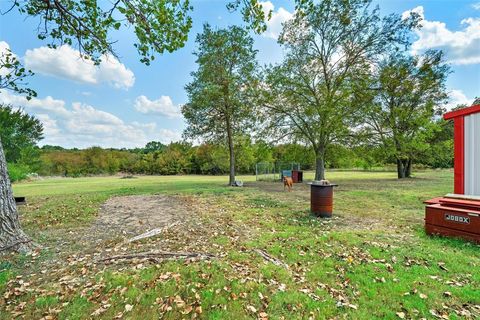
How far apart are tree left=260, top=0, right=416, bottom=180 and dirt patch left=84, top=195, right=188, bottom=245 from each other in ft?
31.7

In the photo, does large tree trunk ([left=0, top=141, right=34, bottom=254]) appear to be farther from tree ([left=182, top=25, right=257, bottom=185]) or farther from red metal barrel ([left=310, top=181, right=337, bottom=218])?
tree ([left=182, top=25, right=257, bottom=185])

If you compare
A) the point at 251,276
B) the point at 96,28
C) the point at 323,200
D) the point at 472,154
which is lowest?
the point at 251,276

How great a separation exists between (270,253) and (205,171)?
4228cm

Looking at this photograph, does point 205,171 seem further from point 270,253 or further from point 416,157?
point 270,253

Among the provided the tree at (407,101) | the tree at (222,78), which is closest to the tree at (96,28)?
the tree at (222,78)

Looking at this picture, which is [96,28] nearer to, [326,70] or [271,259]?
[271,259]

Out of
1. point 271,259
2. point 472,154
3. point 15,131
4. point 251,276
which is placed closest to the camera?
point 251,276

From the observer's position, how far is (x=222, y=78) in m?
15.3

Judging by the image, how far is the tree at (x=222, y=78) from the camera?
15.0 meters

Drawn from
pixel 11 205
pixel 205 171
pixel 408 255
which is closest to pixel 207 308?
pixel 408 255

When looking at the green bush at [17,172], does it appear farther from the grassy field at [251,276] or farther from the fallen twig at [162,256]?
the fallen twig at [162,256]

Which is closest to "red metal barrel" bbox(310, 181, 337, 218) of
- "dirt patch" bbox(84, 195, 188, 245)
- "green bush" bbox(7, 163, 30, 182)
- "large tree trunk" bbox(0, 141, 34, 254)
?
"dirt patch" bbox(84, 195, 188, 245)

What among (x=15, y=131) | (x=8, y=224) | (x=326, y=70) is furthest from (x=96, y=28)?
(x=15, y=131)

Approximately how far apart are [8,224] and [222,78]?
13.0 m
